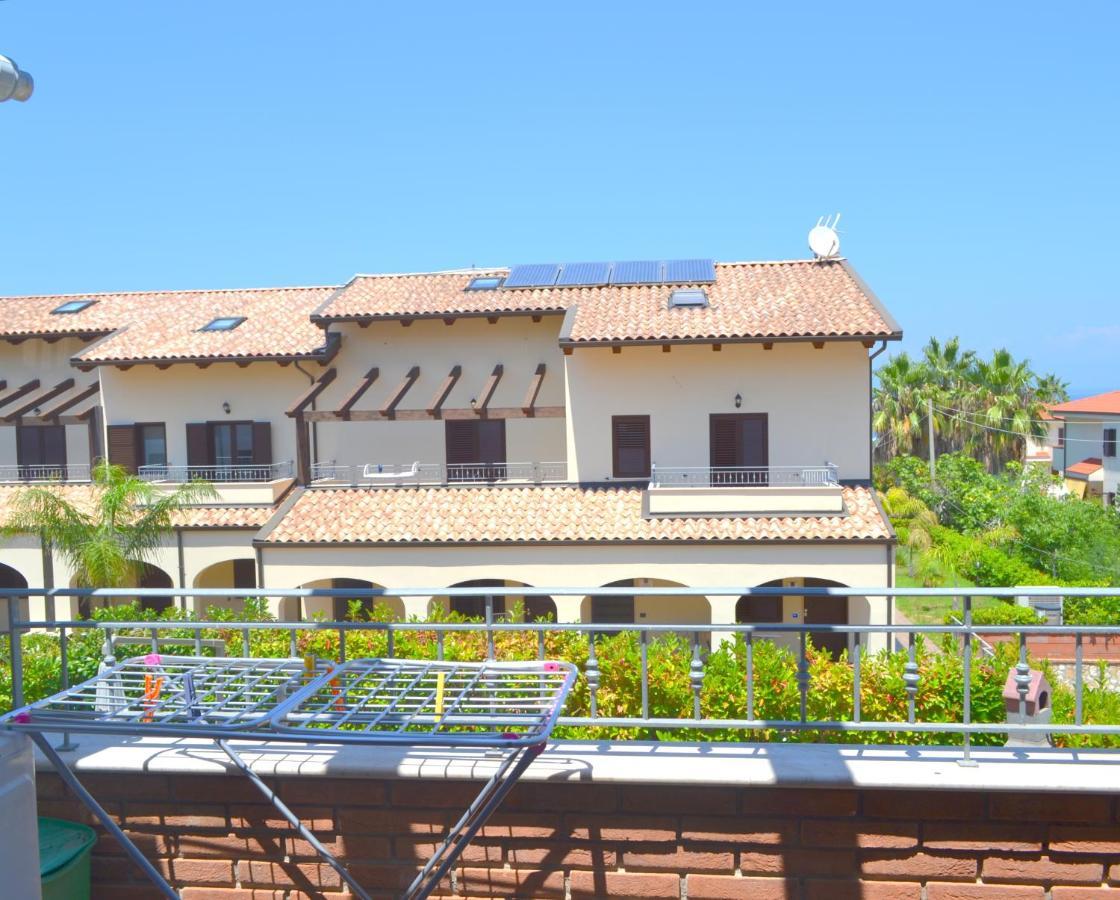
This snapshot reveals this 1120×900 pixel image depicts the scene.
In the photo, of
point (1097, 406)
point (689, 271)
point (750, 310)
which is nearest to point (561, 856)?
point (750, 310)

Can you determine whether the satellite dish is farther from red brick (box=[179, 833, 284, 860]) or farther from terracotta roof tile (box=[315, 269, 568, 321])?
red brick (box=[179, 833, 284, 860])

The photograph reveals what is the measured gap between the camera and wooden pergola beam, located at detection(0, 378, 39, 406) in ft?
80.0

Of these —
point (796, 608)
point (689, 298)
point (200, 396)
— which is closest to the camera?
point (796, 608)

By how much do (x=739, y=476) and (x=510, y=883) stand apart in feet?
53.3

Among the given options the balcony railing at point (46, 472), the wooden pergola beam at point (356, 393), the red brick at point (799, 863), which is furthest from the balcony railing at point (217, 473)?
the red brick at point (799, 863)

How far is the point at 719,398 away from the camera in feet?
66.3

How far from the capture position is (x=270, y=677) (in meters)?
4.77

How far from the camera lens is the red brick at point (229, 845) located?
15.4ft

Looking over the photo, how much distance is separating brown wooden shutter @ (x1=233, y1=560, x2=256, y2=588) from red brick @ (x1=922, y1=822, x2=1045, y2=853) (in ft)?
66.9

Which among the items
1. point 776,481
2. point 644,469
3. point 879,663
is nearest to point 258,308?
point 644,469

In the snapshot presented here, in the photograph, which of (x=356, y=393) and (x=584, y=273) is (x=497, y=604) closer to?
(x=356, y=393)

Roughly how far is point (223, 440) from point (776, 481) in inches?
503

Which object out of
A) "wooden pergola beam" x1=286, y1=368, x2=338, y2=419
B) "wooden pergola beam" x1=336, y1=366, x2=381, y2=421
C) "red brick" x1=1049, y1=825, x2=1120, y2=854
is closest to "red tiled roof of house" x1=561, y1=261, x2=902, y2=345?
"wooden pergola beam" x1=336, y1=366, x2=381, y2=421

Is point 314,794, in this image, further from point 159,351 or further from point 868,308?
point 159,351
